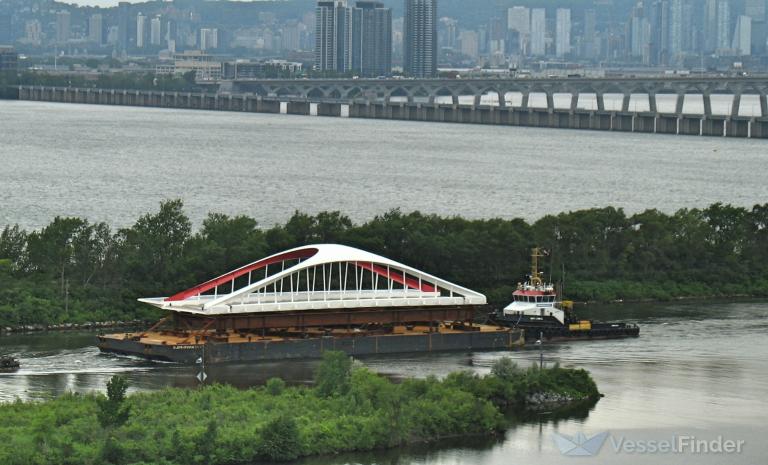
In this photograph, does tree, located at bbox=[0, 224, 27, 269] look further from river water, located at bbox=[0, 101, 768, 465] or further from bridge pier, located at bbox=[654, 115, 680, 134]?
bridge pier, located at bbox=[654, 115, 680, 134]

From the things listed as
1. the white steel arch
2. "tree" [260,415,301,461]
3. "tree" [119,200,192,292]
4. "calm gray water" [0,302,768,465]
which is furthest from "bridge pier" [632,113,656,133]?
"tree" [260,415,301,461]

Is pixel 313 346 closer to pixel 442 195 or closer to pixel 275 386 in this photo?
pixel 275 386

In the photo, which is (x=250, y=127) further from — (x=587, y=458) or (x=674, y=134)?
(x=587, y=458)

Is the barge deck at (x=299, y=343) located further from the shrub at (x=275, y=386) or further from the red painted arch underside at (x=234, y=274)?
the shrub at (x=275, y=386)

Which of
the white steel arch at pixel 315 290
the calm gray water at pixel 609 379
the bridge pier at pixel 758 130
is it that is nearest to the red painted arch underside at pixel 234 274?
the white steel arch at pixel 315 290

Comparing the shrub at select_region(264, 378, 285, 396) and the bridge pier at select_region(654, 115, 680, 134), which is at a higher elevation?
the shrub at select_region(264, 378, 285, 396)

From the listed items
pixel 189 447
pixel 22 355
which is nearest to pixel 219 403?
pixel 189 447
